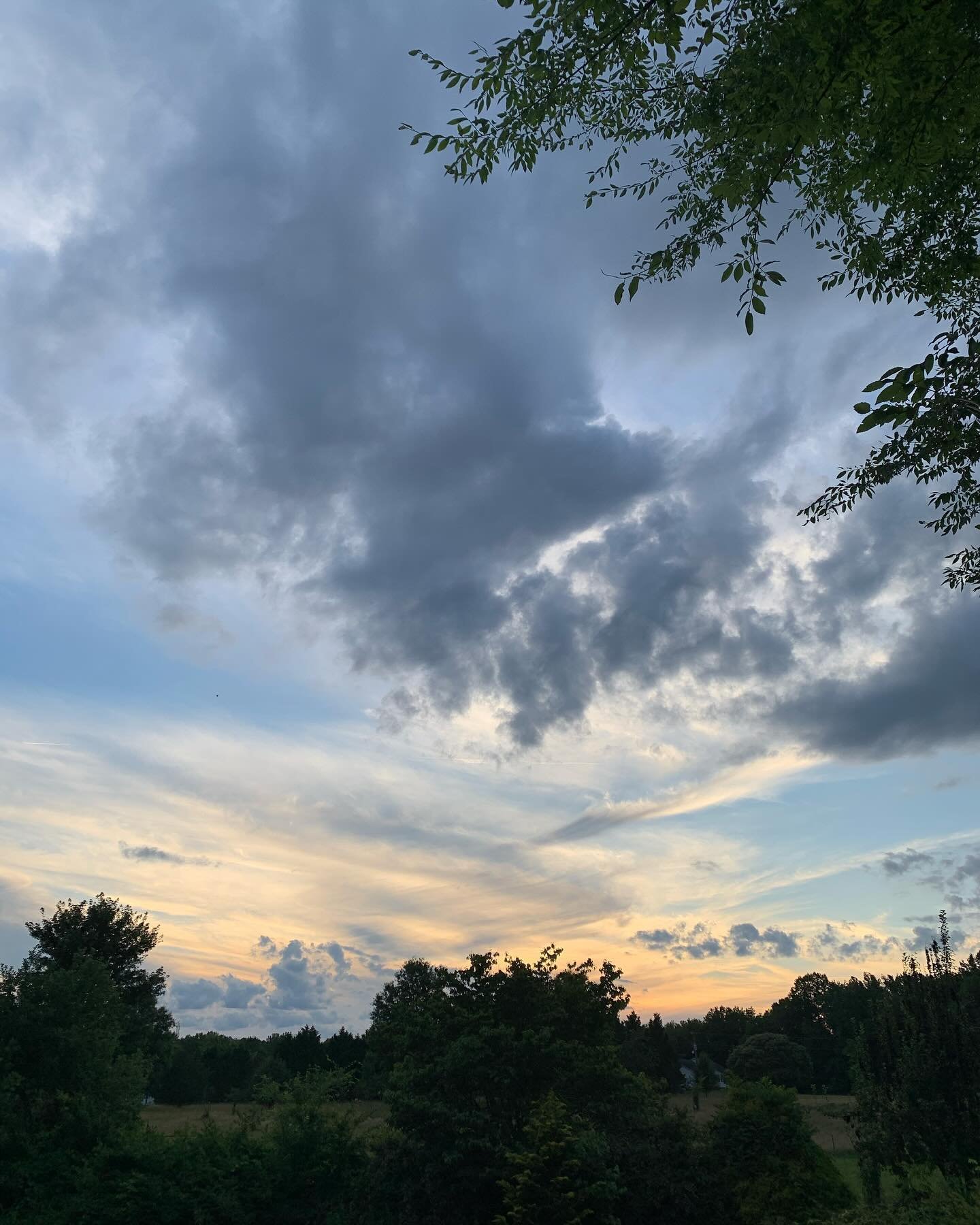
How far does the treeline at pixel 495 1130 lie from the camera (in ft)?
69.7

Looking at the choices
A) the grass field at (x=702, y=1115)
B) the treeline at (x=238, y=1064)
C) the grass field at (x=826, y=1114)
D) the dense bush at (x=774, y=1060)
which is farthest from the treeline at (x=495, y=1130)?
the dense bush at (x=774, y=1060)

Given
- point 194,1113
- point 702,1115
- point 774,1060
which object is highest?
point 774,1060

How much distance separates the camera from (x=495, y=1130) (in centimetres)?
2373

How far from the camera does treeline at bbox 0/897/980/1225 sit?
21.2 metres

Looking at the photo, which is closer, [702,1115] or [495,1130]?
[495,1130]

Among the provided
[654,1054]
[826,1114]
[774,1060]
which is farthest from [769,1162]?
[774,1060]

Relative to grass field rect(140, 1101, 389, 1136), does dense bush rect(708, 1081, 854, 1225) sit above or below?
above

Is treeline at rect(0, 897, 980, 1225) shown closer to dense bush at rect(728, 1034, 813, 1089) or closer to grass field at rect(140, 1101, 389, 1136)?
grass field at rect(140, 1101, 389, 1136)

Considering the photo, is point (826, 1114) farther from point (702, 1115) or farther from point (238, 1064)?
point (238, 1064)

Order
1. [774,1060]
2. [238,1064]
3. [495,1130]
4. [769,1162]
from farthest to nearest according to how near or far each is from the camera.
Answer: [774,1060], [238,1064], [495,1130], [769,1162]

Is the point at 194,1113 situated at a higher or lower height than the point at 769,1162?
lower

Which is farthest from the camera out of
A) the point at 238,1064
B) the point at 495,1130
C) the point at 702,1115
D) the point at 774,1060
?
the point at 774,1060

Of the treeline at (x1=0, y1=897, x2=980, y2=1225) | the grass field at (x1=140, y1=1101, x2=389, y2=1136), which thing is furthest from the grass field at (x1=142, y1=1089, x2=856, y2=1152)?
the treeline at (x1=0, y1=897, x2=980, y2=1225)

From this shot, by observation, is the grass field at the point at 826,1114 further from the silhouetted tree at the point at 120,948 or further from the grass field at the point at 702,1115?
the silhouetted tree at the point at 120,948
